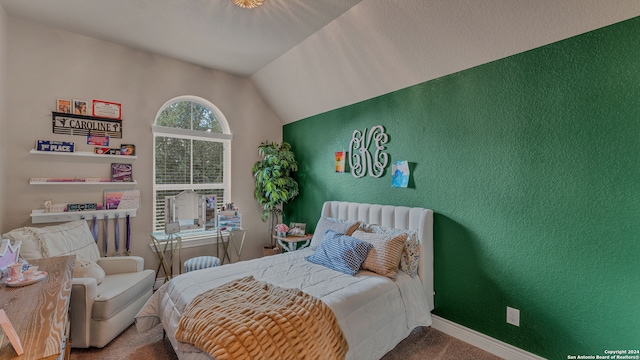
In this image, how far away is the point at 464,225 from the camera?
2.38m

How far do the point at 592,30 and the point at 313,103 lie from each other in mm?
2712

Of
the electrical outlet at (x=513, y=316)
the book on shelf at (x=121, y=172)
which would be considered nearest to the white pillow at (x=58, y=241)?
the book on shelf at (x=121, y=172)

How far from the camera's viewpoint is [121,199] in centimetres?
313

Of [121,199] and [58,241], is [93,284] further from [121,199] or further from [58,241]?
[121,199]

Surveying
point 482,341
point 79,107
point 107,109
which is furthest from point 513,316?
point 79,107

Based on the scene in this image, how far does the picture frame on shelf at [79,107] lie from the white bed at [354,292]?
2.17m

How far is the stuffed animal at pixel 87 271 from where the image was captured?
2.25 m

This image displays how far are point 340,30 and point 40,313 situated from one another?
2948mm

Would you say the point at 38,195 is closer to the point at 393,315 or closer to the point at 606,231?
the point at 393,315

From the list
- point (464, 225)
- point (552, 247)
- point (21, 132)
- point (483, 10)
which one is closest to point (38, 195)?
point (21, 132)

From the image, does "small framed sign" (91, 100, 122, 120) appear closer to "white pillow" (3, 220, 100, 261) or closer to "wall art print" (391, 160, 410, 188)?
"white pillow" (3, 220, 100, 261)

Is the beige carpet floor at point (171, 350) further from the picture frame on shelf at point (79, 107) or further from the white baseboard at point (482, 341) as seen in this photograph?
the picture frame on shelf at point (79, 107)

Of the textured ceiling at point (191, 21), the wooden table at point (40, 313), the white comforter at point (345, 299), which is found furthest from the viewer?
the textured ceiling at point (191, 21)

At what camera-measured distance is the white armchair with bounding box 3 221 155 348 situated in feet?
6.86
